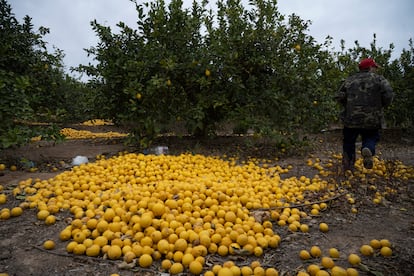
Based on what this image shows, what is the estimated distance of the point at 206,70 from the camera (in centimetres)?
639

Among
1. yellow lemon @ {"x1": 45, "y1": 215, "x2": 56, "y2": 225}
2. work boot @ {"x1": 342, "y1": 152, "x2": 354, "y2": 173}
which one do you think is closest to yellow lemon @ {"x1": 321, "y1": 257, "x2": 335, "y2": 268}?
yellow lemon @ {"x1": 45, "y1": 215, "x2": 56, "y2": 225}

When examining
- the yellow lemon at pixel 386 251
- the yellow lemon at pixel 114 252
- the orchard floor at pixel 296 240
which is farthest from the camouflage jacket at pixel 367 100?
the yellow lemon at pixel 114 252

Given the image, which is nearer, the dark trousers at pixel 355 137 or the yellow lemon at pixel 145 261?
the yellow lemon at pixel 145 261

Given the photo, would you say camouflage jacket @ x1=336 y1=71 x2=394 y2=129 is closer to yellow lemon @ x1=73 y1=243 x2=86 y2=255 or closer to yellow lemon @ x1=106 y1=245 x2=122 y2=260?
yellow lemon @ x1=106 y1=245 x2=122 y2=260

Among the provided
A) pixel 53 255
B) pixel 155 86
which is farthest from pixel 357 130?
pixel 53 255

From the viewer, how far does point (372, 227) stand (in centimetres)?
324

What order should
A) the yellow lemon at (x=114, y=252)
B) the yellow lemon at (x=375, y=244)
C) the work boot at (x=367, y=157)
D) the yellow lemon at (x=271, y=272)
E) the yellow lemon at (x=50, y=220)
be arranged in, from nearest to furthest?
the yellow lemon at (x=271, y=272)
the yellow lemon at (x=114, y=252)
the yellow lemon at (x=375, y=244)
the yellow lemon at (x=50, y=220)
the work boot at (x=367, y=157)

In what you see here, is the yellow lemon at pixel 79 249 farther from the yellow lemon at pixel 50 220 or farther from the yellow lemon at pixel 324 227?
the yellow lemon at pixel 324 227

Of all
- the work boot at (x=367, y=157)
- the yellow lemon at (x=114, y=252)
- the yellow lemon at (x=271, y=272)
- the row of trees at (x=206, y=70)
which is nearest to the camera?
the yellow lemon at (x=271, y=272)

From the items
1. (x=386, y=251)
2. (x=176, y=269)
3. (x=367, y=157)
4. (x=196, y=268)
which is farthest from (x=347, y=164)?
(x=176, y=269)

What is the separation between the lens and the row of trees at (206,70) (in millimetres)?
6418

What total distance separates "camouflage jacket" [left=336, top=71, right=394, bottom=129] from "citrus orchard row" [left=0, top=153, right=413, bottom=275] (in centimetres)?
110

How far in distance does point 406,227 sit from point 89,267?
3531mm

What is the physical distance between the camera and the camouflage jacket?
496 centimetres
